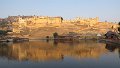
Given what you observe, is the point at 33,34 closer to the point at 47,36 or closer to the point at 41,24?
the point at 47,36

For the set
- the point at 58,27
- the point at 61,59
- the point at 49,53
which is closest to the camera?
the point at 61,59

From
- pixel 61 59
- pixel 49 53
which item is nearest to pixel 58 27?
pixel 49 53

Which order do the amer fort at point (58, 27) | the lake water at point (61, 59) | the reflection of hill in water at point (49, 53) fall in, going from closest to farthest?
the lake water at point (61, 59) → the reflection of hill in water at point (49, 53) → the amer fort at point (58, 27)

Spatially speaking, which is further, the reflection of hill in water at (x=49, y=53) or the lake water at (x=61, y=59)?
the reflection of hill in water at (x=49, y=53)

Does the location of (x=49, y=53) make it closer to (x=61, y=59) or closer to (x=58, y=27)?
(x=61, y=59)

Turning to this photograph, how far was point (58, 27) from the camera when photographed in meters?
87.8

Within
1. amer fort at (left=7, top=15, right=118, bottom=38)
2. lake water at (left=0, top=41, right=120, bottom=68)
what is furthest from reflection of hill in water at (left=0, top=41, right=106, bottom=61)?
amer fort at (left=7, top=15, right=118, bottom=38)

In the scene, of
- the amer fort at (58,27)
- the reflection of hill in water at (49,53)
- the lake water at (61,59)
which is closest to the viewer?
the lake water at (61,59)

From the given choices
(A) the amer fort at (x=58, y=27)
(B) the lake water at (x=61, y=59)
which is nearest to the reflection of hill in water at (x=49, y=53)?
(B) the lake water at (x=61, y=59)

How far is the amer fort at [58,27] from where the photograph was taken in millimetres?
79062

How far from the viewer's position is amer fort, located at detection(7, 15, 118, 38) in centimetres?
7906

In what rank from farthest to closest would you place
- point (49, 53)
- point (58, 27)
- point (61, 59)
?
point (58, 27) < point (49, 53) < point (61, 59)

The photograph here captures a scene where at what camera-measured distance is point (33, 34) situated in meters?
78.6

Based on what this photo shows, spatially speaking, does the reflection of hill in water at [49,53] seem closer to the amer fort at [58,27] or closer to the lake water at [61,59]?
the lake water at [61,59]
